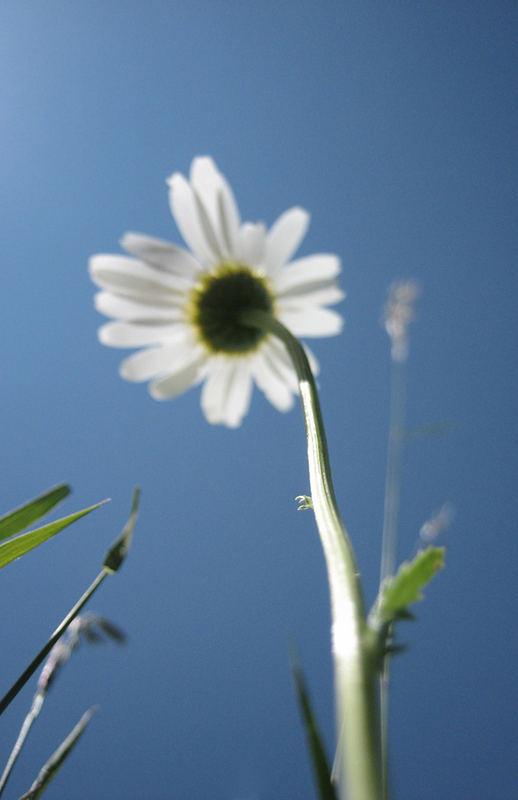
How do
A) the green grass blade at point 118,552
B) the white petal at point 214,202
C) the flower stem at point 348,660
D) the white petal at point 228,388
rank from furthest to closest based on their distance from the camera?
the white petal at point 228,388 → the white petal at point 214,202 → the green grass blade at point 118,552 → the flower stem at point 348,660

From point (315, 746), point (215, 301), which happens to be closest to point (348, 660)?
point (315, 746)

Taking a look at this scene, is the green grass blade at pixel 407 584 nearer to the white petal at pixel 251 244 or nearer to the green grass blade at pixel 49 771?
the green grass blade at pixel 49 771

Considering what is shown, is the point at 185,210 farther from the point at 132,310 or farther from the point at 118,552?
the point at 118,552

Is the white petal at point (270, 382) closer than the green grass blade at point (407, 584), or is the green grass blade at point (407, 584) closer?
the green grass blade at point (407, 584)

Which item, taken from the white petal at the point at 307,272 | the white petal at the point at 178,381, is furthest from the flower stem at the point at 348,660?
the white petal at the point at 307,272

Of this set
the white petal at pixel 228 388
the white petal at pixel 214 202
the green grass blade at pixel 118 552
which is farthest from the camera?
the white petal at pixel 228 388
